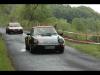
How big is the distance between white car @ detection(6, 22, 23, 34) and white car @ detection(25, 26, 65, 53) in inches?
15.1

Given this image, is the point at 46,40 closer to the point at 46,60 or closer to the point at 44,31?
the point at 44,31

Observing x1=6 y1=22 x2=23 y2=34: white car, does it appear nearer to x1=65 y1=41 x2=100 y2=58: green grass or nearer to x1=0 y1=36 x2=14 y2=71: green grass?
x1=0 y1=36 x2=14 y2=71: green grass

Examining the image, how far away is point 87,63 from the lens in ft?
55.6

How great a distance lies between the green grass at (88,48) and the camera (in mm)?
17453

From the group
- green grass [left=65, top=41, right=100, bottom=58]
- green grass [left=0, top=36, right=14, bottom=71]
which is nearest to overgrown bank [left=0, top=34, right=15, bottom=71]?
green grass [left=0, top=36, right=14, bottom=71]

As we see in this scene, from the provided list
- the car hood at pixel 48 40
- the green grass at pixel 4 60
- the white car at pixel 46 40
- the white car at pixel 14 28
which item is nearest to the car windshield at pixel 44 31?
the white car at pixel 46 40

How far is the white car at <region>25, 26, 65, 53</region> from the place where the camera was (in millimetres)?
17609

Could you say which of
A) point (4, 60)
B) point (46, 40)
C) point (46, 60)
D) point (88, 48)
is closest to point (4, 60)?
point (4, 60)

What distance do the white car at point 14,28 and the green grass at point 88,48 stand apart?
5.56 ft

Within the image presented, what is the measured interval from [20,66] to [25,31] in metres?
1.92
